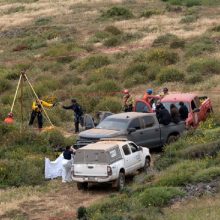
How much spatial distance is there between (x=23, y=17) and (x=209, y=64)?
1346 inches

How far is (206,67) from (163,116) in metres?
12.7

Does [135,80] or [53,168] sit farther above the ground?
[53,168]

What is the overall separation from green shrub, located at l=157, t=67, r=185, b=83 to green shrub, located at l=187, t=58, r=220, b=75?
1.21 meters

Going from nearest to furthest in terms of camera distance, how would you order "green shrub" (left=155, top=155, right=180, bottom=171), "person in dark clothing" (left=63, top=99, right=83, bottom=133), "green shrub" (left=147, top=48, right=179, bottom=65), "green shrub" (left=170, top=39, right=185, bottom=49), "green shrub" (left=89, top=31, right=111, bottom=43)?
"green shrub" (left=155, top=155, right=180, bottom=171)
"person in dark clothing" (left=63, top=99, right=83, bottom=133)
"green shrub" (left=147, top=48, right=179, bottom=65)
"green shrub" (left=170, top=39, right=185, bottom=49)
"green shrub" (left=89, top=31, right=111, bottom=43)

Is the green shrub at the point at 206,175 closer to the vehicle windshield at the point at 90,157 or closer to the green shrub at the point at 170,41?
the vehicle windshield at the point at 90,157

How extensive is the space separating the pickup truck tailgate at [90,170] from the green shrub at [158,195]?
240cm

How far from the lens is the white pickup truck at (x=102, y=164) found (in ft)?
59.1

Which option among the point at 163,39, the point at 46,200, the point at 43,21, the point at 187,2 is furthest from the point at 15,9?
the point at 46,200

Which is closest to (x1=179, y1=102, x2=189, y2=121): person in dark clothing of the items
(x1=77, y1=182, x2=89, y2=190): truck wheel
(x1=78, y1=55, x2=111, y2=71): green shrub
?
(x1=77, y1=182, x2=89, y2=190): truck wheel

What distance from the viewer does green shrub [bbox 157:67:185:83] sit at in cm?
3412

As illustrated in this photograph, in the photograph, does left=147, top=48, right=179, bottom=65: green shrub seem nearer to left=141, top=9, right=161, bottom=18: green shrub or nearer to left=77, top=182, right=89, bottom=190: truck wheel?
left=141, top=9, right=161, bottom=18: green shrub

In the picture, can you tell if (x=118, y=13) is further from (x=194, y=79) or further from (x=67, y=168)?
(x=67, y=168)

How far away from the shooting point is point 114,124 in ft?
72.6

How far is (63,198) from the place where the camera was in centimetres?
1795
